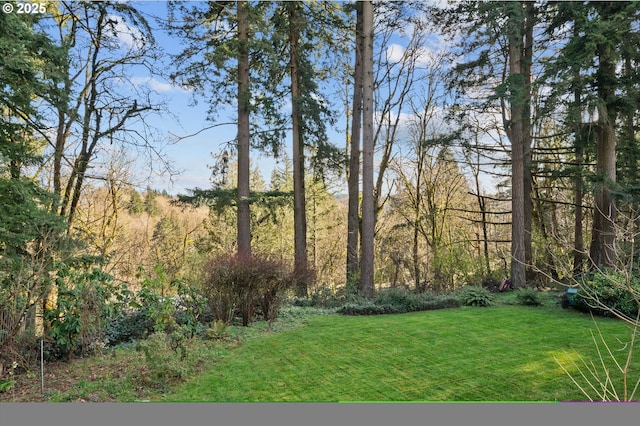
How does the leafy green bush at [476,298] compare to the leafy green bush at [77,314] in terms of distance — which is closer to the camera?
the leafy green bush at [77,314]

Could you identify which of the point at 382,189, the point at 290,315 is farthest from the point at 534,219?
the point at 290,315

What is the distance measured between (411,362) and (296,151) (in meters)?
6.07

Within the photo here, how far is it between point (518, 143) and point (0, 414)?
8032mm

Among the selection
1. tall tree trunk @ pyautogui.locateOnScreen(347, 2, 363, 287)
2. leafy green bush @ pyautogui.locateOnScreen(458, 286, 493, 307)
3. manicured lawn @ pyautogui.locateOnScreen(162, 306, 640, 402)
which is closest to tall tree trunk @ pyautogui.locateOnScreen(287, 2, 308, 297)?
tall tree trunk @ pyautogui.locateOnScreen(347, 2, 363, 287)

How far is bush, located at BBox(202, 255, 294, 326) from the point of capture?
4602 millimetres

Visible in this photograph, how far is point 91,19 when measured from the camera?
242 inches

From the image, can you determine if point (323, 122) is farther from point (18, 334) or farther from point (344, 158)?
point (18, 334)

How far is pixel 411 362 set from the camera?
3105mm

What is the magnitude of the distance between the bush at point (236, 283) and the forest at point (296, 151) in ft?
0.08

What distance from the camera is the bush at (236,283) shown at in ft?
15.1

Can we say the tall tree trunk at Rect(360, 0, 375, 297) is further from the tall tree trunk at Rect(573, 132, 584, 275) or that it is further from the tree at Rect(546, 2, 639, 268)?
the tall tree trunk at Rect(573, 132, 584, 275)

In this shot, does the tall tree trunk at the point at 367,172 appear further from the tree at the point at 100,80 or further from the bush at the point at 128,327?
the bush at the point at 128,327

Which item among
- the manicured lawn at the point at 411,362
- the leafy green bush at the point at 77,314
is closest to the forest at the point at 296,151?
the leafy green bush at the point at 77,314

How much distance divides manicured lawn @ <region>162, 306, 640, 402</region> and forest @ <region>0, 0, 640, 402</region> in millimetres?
609
